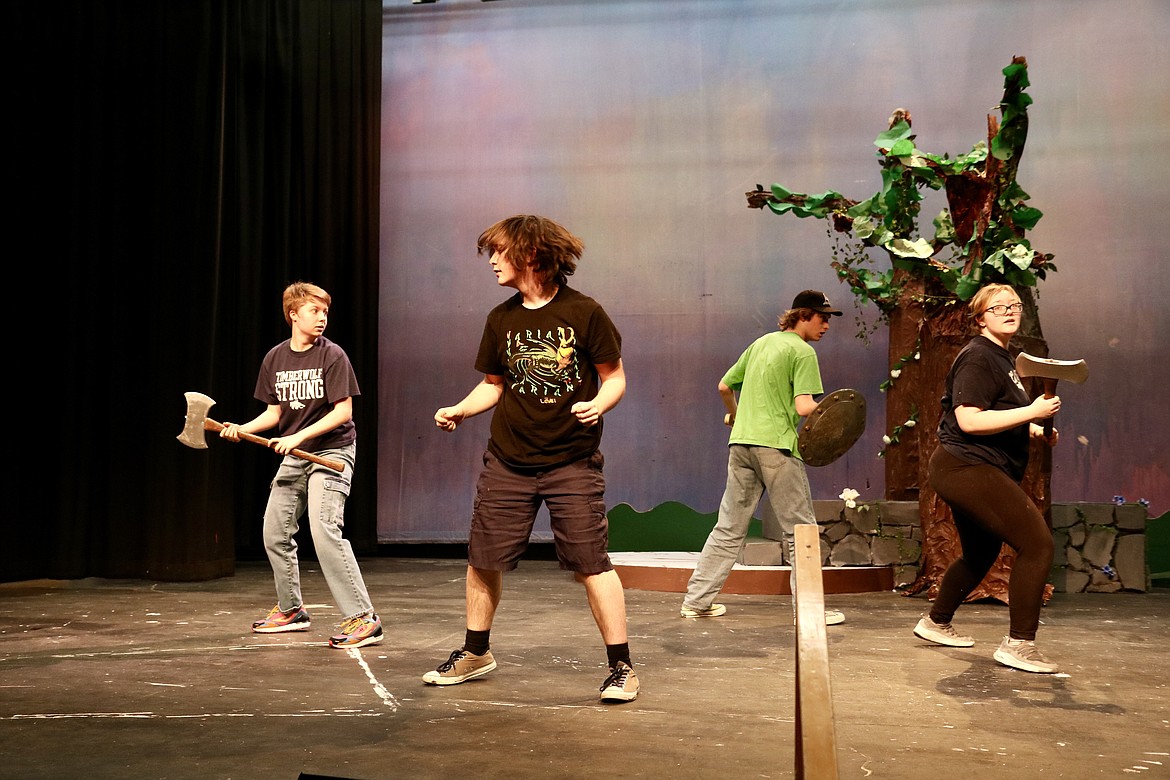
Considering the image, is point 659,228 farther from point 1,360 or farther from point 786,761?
point 786,761

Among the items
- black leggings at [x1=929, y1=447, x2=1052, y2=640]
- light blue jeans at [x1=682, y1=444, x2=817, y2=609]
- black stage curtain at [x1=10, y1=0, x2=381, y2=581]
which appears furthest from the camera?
black stage curtain at [x1=10, y1=0, x2=381, y2=581]

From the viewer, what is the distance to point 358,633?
15.3ft

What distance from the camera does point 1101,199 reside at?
26.8 feet

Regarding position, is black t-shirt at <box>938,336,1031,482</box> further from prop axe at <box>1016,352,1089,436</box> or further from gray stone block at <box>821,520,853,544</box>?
gray stone block at <box>821,520,853,544</box>

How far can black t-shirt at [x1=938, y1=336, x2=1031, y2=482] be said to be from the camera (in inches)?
164

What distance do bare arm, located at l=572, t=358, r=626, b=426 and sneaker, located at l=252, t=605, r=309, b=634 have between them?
220 cm

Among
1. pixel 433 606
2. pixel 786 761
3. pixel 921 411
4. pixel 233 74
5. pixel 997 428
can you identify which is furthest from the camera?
pixel 233 74

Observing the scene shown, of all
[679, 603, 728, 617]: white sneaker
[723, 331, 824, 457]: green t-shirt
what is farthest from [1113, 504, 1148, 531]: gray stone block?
[679, 603, 728, 617]: white sneaker

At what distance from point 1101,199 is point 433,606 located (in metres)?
5.67

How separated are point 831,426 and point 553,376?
2693mm

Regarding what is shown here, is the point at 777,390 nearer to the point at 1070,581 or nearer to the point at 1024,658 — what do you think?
the point at 1024,658

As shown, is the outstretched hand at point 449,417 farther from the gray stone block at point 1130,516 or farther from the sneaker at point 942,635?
the gray stone block at point 1130,516

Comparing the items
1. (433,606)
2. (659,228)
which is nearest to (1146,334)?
(659,228)

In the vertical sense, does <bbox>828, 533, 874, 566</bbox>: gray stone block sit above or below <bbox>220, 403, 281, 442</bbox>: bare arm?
below
